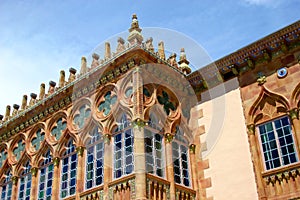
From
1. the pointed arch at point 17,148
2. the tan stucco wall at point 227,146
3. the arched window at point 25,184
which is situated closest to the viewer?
the tan stucco wall at point 227,146

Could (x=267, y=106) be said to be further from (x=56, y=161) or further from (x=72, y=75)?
(x=56, y=161)

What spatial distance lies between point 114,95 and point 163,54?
8.17ft

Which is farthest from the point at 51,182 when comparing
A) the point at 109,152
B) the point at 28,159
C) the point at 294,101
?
the point at 294,101

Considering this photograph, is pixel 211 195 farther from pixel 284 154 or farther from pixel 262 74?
pixel 262 74

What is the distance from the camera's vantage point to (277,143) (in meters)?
12.4

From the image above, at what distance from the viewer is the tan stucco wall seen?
1269cm

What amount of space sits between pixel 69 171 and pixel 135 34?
5.11 meters

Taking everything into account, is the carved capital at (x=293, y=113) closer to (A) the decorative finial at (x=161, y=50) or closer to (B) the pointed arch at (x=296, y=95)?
(B) the pointed arch at (x=296, y=95)

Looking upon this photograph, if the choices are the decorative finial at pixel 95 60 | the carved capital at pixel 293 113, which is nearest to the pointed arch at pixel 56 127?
the decorative finial at pixel 95 60

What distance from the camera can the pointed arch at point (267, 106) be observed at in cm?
1272

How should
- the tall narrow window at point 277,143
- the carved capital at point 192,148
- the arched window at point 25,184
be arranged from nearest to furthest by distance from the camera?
the tall narrow window at point 277,143, the carved capital at point 192,148, the arched window at point 25,184

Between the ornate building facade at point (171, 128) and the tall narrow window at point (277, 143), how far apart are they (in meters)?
0.03

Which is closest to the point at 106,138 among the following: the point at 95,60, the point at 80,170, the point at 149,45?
the point at 80,170

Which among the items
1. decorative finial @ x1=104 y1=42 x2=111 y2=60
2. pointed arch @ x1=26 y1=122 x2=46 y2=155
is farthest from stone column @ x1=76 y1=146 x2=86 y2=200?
decorative finial @ x1=104 y1=42 x2=111 y2=60
